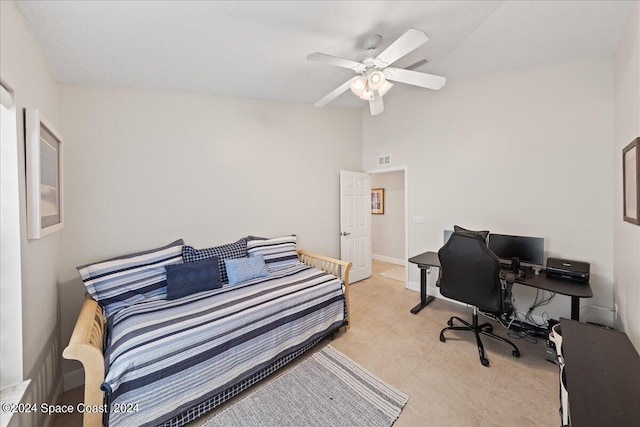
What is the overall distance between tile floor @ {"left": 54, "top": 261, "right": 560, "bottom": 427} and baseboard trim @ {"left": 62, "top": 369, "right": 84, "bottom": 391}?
8 centimetres

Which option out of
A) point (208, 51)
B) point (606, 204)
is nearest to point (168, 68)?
point (208, 51)

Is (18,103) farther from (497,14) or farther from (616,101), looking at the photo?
(616,101)

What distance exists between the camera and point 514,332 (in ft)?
8.66

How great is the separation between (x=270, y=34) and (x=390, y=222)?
4.48 metres

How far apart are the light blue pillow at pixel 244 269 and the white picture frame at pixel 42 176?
1.35 metres

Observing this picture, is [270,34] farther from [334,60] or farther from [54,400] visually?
[54,400]

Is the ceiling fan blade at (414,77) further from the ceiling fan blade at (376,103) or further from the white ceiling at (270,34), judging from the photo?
the white ceiling at (270,34)

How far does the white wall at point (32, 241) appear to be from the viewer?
1288 millimetres

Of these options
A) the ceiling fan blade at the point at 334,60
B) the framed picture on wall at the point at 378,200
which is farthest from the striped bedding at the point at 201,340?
the framed picture on wall at the point at 378,200

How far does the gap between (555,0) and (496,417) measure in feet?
9.94

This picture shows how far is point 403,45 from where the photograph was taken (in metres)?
1.55

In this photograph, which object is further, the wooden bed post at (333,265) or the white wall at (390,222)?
the white wall at (390,222)

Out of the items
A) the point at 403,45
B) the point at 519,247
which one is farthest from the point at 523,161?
the point at 403,45

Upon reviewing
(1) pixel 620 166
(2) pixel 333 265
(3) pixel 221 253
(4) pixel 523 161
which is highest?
(4) pixel 523 161
